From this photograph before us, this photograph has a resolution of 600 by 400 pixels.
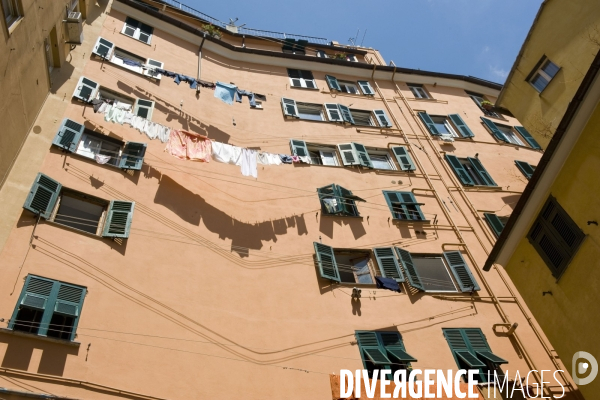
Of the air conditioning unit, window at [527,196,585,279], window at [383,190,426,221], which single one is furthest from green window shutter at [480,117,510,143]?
the air conditioning unit

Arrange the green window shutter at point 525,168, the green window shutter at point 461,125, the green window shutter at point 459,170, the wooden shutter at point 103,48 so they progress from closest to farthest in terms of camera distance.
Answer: the wooden shutter at point 103,48, the green window shutter at point 459,170, the green window shutter at point 525,168, the green window shutter at point 461,125

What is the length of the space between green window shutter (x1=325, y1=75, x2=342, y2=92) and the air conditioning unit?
11230mm

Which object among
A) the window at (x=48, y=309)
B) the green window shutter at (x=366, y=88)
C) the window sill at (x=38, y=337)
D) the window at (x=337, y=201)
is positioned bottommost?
the window sill at (x=38, y=337)

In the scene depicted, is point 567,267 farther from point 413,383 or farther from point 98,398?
point 98,398

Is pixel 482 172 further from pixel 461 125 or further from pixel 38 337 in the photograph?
pixel 38 337

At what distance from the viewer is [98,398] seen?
9.78 metres

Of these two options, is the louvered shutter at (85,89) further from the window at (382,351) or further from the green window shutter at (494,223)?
the green window shutter at (494,223)

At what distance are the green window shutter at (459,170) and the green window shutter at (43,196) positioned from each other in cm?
1398

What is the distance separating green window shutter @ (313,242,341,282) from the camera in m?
14.3

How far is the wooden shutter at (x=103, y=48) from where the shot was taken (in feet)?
58.4

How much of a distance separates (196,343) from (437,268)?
7.84 meters

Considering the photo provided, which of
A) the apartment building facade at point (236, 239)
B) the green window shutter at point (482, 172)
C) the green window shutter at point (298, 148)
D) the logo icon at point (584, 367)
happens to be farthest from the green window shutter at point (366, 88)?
the logo icon at point (584, 367)

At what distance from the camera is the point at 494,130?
77.3ft

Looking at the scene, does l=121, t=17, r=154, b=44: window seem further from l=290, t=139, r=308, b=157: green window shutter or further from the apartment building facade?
l=290, t=139, r=308, b=157: green window shutter
